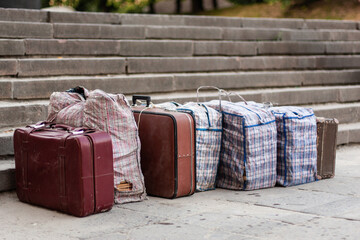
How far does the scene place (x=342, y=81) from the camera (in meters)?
9.55

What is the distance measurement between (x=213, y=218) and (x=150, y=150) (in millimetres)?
953

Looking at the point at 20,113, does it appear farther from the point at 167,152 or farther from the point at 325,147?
the point at 325,147

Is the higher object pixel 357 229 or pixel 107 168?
pixel 107 168

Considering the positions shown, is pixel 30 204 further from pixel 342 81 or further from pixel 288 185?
pixel 342 81

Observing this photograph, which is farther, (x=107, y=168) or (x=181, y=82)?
(x=181, y=82)

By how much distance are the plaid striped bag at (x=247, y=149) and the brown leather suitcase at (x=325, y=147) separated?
0.68m

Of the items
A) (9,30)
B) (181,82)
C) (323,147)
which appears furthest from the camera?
(181,82)

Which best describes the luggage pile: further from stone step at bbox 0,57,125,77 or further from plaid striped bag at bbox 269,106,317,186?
stone step at bbox 0,57,125,77

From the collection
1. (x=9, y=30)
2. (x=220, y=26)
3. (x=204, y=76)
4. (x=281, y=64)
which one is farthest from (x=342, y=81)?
(x=9, y=30)

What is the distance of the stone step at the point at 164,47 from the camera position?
682cm

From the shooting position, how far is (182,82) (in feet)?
24.7

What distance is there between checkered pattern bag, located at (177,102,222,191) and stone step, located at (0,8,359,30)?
3289 millimetres

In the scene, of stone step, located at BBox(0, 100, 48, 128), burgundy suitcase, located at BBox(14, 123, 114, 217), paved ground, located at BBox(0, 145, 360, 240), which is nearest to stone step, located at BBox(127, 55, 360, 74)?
stone step, located at BBox(0, 100, 48, 128)

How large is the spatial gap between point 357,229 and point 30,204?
250cm
